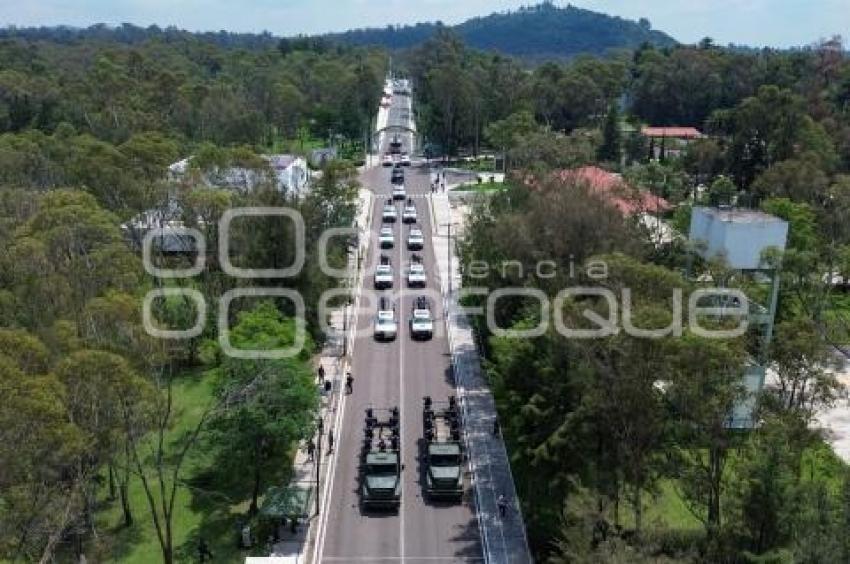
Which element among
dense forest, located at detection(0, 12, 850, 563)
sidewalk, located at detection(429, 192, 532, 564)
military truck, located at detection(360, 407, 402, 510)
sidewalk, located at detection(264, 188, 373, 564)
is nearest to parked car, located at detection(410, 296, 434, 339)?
sidewalk, located at detection(429, 192, 532, 564)

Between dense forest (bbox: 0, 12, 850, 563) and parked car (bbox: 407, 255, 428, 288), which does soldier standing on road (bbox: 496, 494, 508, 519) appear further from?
parked car (bbox: 407, 255, 428, 288)

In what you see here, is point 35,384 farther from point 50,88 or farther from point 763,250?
point 50,88

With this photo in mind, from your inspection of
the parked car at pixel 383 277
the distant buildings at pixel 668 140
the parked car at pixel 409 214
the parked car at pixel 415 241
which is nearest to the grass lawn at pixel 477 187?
the parked car at pixel 409 214

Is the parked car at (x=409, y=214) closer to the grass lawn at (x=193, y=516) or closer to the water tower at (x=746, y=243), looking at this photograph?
the water tower at (x=746, y=243)

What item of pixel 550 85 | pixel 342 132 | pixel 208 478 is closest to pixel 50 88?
pixel 342 132

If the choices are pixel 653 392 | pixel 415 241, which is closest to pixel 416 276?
pixel 415 241
